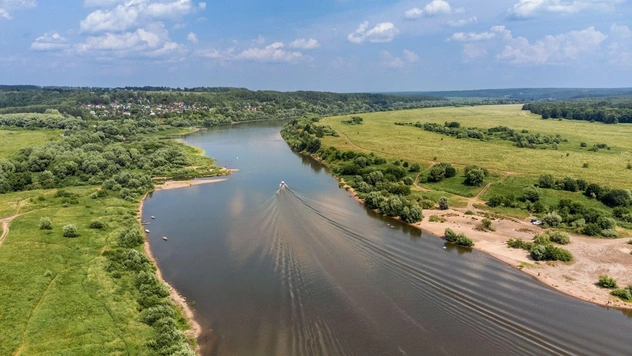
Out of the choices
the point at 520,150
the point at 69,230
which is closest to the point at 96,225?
the point at 69,230

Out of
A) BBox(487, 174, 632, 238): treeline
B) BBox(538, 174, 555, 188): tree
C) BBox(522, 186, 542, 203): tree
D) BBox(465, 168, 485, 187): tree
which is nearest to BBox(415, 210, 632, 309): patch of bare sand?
BBox(487, 174, 632, 238): treeline

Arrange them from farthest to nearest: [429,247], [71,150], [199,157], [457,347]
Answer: [199,157] < [71,150] < [429,247] < [457,347]

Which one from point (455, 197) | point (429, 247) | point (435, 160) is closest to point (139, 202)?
point (429, 247)

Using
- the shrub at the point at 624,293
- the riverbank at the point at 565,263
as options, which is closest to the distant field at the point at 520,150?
the riverbank at the point at 565,263

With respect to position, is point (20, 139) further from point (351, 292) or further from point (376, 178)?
point (351, 292)

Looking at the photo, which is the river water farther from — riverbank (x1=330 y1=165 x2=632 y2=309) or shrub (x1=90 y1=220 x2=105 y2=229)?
shrub (x1=90 y1=220 x2=105 y2=229)

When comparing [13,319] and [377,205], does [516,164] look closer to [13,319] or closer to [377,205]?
[377,205]
